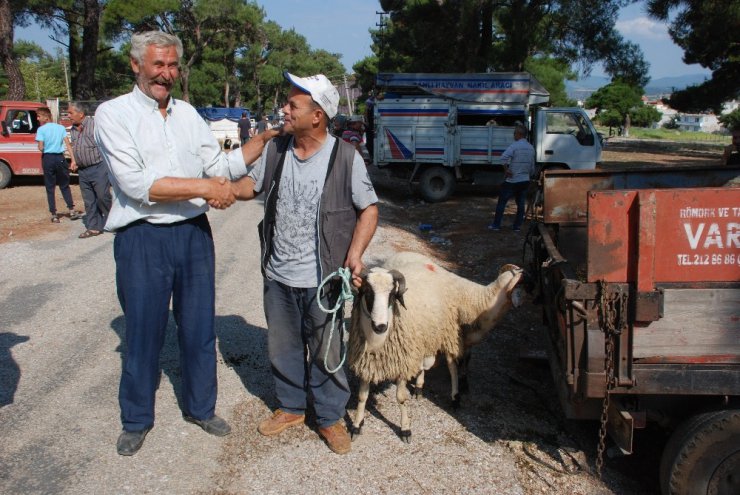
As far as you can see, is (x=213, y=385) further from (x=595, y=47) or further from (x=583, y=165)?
(x=595, y=47)

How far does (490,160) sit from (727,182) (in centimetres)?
939

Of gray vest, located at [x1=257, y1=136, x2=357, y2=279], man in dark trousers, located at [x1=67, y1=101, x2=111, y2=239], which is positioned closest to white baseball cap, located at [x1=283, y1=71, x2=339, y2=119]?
gray vest, located at [x1=257, y1=136, x2=357, y2=279]

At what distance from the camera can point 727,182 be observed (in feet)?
15.7

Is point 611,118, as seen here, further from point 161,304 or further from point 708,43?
point 161,304

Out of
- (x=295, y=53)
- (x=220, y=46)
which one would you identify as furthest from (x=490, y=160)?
(x=295, y=53)

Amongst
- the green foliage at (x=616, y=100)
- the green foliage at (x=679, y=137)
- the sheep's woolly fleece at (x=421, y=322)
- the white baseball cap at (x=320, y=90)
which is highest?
the green foliage at (x=616, y=100)

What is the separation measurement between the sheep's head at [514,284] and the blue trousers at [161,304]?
2163mm

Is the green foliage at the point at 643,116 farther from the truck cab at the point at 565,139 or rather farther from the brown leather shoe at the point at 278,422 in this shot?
the brown leather shoe at the point at 278,422

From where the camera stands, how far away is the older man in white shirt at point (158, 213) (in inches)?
119

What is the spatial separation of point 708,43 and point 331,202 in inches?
717

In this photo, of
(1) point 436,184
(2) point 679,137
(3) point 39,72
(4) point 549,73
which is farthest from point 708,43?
(3) point 39,72

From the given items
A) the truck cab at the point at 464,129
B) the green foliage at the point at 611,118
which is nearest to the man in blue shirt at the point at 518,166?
the truck cab at the point at 464,129

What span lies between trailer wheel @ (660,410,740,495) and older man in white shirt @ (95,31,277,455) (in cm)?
259

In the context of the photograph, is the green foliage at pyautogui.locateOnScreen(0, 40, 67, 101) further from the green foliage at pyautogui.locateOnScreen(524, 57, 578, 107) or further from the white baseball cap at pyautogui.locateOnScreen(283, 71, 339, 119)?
the white baseball cap at pyautogui.locateOnScreen(283, 71, 339, 119)
